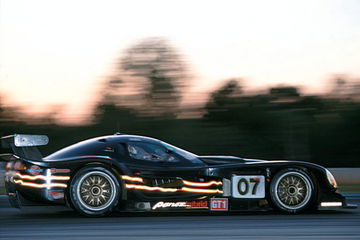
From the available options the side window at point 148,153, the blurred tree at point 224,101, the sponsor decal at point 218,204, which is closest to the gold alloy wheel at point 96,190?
the side window at point 148,153

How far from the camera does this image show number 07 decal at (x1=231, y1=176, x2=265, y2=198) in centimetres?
766

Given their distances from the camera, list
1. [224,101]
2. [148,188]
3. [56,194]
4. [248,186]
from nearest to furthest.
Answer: [56,194], [148,188], [248,186], [224,101]

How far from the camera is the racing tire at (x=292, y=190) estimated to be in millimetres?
7668

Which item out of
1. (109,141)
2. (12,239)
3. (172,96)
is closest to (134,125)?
(172,96)

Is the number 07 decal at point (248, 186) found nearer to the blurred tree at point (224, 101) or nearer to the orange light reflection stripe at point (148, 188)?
the orange light reflection stripe at point (148, 188)

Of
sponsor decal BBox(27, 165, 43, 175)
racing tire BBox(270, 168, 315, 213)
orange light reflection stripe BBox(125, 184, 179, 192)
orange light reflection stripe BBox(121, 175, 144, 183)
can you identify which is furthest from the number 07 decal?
sponsor decal BBox(27, 165, 43, 175)

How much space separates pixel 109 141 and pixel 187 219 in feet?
5.40

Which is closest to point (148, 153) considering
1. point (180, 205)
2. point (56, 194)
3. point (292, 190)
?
point (180, 205)

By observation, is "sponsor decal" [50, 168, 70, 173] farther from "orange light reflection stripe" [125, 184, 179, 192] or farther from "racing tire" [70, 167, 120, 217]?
"orange light reflection stripe" [125, 184, 179, 192]

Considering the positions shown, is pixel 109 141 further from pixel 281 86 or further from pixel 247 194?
pixel 281 86

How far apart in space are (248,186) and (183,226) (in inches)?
61.8

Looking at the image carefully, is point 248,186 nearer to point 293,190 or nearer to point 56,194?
point 293,190

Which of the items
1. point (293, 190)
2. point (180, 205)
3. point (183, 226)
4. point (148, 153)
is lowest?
point (183, 226)

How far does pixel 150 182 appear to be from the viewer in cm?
760
